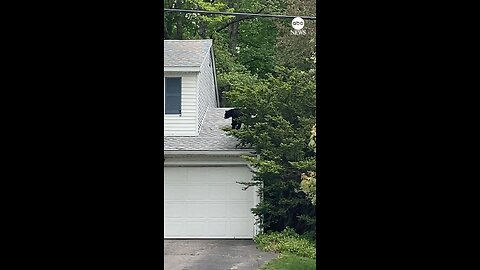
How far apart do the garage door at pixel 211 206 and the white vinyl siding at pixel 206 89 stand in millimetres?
1313

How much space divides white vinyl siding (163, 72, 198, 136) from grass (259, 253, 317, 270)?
3004mm

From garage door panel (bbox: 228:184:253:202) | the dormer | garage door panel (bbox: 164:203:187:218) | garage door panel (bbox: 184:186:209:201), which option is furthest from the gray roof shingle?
garage door panel (bbox: 164:203:187:218)

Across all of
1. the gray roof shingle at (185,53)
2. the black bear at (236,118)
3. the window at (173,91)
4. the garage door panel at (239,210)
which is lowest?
the garage door panel at (239,210)

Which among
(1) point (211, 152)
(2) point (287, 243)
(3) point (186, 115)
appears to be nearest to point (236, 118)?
(1) point (211, 152)

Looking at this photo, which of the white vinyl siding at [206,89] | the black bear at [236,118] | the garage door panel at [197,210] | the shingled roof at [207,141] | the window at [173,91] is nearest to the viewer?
the garage door panel at [197,210]

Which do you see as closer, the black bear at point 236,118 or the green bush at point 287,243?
the green bush at point 287,243

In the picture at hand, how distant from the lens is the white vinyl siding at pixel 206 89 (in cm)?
1048

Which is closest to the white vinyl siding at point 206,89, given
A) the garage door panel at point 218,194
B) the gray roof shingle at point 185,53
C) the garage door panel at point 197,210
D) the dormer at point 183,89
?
the dormer at point 183,89

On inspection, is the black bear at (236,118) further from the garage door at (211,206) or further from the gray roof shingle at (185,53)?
the gray roof shingle at (185,53)

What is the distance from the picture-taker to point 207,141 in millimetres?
9836
